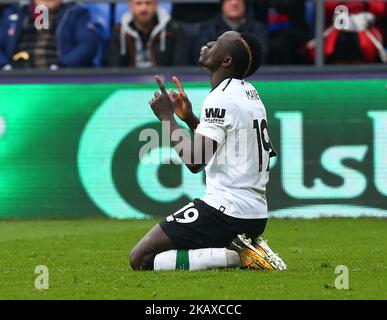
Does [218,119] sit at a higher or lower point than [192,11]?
higher

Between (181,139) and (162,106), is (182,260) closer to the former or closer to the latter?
(181,139)

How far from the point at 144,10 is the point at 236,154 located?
241 inches

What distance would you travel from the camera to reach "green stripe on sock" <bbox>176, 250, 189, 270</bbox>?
8664 millimetres

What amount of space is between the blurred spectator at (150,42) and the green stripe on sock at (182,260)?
601 cm

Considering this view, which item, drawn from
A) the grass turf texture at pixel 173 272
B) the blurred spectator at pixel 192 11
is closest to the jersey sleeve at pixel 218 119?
the grass turf texture at pixel 173 272

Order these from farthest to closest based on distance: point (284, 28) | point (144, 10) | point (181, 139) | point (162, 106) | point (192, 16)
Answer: point (192, 16) → point (284, 28) → point (144, 10) → point (162, 106) → point (181, 139)

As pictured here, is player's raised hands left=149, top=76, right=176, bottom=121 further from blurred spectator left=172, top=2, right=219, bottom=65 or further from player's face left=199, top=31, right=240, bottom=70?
blurred spectator left=172, top=2, right=219, bottom=65

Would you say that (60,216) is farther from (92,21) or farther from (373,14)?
(373,14)

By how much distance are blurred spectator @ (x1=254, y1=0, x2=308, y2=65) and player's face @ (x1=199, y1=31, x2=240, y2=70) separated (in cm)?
564

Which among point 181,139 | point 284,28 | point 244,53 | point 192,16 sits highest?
point 244,53

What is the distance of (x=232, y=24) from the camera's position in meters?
14.2

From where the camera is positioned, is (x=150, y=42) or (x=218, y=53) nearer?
(x=218, y=53)

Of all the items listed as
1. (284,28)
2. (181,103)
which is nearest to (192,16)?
(284,28)

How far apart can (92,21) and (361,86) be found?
136 inches
